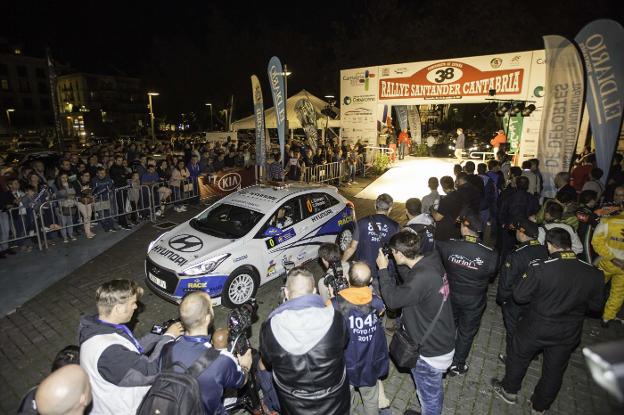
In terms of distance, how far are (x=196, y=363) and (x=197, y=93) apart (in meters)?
44.9

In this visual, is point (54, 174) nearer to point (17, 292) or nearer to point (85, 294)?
point (17, 292)

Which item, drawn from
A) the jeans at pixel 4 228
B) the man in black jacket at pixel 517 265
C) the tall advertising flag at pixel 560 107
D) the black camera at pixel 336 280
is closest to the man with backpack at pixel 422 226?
the man in black jacket at pixel 517 265

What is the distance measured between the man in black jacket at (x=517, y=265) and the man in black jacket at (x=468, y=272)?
9.7 inches

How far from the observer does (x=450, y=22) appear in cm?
3055

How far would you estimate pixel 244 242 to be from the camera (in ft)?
20.0

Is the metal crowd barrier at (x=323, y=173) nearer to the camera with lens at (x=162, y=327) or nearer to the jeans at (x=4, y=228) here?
the jeans at (x=4, y=228)

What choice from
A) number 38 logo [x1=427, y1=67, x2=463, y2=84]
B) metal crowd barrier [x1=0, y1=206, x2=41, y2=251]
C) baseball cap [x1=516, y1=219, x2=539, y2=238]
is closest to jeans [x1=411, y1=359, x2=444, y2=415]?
baseball cap [x1=516, y1=219, x2=539, y2=238]

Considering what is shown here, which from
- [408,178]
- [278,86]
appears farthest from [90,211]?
[408,178]

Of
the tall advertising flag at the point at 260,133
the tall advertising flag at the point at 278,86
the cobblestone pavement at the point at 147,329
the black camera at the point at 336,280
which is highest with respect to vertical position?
the tall advertising flag at the point at 278,86

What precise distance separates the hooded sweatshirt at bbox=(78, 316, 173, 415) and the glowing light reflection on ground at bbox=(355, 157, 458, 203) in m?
11.5

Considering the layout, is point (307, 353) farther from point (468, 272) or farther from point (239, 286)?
point (239, 286)

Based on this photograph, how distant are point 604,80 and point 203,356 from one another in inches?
359

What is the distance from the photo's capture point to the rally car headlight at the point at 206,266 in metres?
5.62

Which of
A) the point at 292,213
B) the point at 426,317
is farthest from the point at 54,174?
the point at 426,317
